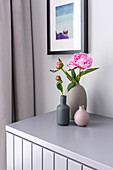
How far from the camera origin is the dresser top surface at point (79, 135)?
675 mm

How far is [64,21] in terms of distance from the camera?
4.17 ft

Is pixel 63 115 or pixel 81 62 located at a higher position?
pixel 81 62

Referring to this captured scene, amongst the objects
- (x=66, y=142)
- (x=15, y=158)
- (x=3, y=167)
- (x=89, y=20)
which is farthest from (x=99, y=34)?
(x=3, y=167)

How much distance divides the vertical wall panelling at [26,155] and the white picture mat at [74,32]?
26.4 inches

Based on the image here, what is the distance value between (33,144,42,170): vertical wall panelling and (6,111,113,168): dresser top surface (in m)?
0.05

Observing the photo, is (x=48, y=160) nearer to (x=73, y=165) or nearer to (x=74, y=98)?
(x=73, y=165)

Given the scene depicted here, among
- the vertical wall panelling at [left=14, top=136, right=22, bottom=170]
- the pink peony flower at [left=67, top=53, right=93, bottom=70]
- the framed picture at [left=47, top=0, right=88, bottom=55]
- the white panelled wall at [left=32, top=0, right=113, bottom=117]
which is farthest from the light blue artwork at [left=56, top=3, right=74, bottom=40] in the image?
the vertical wall panelling at [left=14, top=136, right=22, bottom=170]

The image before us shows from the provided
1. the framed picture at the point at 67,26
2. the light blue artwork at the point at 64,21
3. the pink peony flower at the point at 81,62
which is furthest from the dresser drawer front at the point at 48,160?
the light blue artwork at the point at 64,21

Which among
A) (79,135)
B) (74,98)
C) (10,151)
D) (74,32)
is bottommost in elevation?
(10,151)

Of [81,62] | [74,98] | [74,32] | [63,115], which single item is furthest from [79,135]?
[74,32]

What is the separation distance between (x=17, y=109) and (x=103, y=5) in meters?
1.00

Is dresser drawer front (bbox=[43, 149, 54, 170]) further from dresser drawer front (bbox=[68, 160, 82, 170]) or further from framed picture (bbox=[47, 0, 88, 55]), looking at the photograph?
framed picture (bbox=[47, 0, 88, 55])

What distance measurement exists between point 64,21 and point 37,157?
90 cm

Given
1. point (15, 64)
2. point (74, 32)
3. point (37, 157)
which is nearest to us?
point (37, 157)
